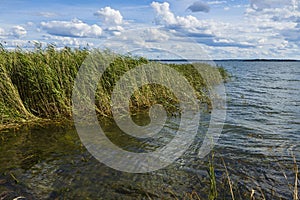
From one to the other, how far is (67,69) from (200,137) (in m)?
5.35

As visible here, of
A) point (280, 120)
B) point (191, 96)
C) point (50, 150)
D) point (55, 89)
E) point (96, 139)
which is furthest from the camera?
point (191, 96)

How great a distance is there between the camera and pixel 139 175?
613 centimetres

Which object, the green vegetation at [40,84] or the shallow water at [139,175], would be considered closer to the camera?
the shallow water at [139,175]

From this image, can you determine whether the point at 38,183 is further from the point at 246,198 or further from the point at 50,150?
the point at 246,198

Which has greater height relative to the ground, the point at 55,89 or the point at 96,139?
the point at 55,89

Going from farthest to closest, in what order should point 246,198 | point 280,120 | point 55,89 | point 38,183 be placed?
point 280,120, point 55,89, point 38,183, point 246,198

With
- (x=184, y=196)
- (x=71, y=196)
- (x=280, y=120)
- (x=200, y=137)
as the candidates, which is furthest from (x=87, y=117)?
(x=280, y=120)

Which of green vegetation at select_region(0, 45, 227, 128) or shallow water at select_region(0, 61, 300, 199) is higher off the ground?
green vegetation at select_region(0, 45, 227, 128)

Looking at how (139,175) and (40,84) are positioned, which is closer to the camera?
(139,175)

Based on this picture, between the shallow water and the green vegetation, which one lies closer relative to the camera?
the shallow water

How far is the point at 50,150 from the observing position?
24.8 feet

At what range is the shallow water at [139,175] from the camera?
538cm

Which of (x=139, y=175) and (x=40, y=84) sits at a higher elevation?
(x=40, y=84)

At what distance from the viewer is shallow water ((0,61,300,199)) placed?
5.38m
